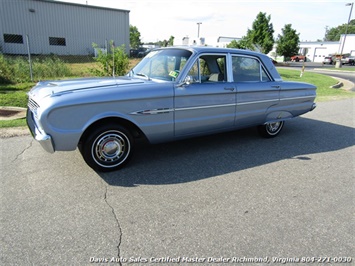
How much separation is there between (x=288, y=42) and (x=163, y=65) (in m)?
41.9

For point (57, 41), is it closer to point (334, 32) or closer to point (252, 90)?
point (252, 90)

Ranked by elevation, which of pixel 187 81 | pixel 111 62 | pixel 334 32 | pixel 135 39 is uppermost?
pixel 334 32

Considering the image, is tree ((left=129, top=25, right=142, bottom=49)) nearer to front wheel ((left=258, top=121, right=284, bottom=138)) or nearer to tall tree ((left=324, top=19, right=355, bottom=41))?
front wheel ((left=258, top=121, right=284, bottom=138))

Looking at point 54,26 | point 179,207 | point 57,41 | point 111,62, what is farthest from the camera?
point 57,41

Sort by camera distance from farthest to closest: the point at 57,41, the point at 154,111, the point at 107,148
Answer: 1. the point at 57,41
2. the point at 154,111
3. the point at 107,148

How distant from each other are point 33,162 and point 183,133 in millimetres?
2397

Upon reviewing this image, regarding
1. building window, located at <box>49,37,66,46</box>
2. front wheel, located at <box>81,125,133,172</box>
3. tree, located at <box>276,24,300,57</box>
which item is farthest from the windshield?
tree, located at <box>276,24,300,57</box>

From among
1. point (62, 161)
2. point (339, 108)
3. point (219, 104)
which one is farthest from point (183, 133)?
point (339, 108)

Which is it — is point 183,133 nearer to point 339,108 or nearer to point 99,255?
point 99,255

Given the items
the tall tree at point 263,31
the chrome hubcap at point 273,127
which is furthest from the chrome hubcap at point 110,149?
the tall tree at point 263,31

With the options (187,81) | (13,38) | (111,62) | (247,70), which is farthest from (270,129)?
(13,38)

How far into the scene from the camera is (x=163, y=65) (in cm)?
448

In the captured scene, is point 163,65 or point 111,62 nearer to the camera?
point 163,65

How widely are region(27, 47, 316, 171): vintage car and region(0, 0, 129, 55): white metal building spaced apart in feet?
73.9
